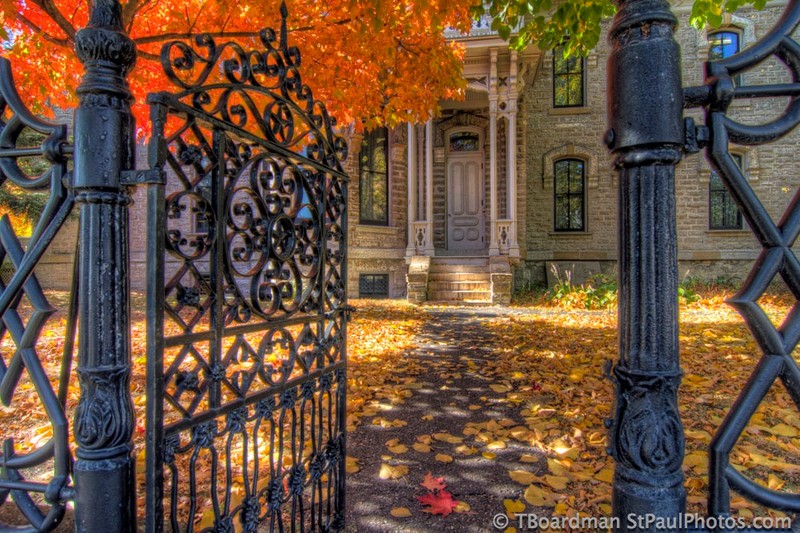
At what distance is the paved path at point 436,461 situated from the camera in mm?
2320

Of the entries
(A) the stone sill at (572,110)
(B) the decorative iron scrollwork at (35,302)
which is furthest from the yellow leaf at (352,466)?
(A) the stone sill at (572,110)

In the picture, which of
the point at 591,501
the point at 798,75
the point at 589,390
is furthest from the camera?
the point at 589,390

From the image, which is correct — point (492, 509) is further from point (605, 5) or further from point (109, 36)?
point (605, 5)

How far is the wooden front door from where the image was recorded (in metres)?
14.2

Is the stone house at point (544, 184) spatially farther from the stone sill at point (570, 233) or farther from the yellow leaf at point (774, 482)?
the yellow leaf at point (774, 482)

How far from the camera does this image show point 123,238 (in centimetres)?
121

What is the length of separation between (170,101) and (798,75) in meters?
1.60

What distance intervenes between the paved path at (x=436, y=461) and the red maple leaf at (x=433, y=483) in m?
0.04

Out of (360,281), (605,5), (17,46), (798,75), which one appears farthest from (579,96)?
(798,75)

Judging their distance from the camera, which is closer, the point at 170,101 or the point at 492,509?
the point at 170,101

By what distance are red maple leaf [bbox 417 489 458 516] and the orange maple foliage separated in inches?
148

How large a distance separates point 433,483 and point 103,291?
2.12 metres

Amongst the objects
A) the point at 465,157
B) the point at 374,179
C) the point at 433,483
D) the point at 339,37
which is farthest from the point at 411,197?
the point at 433,483

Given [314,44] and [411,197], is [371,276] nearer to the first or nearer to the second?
[411,197]
